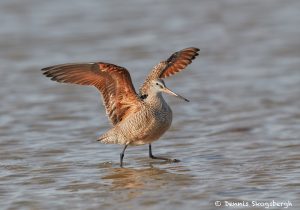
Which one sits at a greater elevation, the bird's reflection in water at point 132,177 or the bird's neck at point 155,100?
the bird's neck at point 155,100

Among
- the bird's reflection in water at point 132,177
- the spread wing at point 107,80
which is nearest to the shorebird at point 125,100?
the spread wing at point 107,80

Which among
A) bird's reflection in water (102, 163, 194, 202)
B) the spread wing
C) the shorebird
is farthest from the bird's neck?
bird's reflection in water (102, 163, 194, 202)

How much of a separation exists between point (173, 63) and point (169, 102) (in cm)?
214

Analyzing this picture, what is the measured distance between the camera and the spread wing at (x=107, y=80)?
782 centimetres

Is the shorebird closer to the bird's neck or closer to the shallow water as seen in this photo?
the bird's neck

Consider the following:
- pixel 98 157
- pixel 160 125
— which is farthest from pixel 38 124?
pixel 160 125

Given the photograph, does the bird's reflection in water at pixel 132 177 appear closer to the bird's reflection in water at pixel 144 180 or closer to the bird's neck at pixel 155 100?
the bird's reflection in water at pixel 144 180

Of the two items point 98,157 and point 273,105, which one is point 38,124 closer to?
point 98,157

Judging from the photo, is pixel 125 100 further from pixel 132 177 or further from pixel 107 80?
pixel 132 177

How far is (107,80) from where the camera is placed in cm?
796

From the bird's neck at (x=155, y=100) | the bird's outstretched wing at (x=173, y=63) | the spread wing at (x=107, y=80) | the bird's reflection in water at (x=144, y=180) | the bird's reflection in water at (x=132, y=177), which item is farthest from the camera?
the bird's outstretched wing at (x=173, y=63)

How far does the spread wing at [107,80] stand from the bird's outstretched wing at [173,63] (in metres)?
0.25

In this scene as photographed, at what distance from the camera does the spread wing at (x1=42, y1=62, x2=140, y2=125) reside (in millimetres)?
7816

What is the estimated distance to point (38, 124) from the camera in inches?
380
